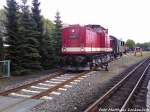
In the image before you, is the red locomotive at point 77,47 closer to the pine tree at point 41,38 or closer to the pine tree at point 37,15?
the pine tree at point 41,38

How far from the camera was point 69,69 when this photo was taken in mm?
23656

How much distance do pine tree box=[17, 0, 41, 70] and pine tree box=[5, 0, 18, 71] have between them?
0.39 m

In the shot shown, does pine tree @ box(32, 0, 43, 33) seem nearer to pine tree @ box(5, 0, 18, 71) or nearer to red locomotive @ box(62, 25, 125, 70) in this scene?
red locomotive @ box(62, 25, 125, 70)

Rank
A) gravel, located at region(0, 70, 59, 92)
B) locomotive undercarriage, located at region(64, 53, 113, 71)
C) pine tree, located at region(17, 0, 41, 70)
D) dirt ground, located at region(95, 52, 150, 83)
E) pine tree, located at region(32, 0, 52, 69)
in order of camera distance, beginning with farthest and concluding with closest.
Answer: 1. pine tree, located at region(32, 0, 52, 69)
2. locomotive undercarriage, located at region(64, 53, 113, 71)
3. pine tree, located at region(17, 0, 41, 70)
4. dirt ground, located at region(95, 52, 150, 83)
5. gravel, located at region(0, 70, 59, 92)

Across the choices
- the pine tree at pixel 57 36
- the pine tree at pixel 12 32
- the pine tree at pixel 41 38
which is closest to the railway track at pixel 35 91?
the pine tree at pixel 12 32

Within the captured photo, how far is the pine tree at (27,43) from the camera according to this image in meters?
22.2

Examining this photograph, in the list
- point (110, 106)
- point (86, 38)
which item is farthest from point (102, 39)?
point (110, 106)

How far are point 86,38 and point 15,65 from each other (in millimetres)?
5919

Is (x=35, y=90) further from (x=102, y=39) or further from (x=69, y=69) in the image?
(x=102, y=39)

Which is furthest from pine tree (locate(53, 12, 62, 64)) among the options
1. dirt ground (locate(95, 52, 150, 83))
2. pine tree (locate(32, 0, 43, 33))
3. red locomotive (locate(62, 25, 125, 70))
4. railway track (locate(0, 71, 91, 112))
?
railway track (locate(0, 71, 91, 112))

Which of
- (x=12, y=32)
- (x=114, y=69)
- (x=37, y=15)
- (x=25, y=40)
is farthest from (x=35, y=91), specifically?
(x=114, y=69)

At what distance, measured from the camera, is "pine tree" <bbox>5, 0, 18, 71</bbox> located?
70.9 feet

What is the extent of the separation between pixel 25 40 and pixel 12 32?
131 cm

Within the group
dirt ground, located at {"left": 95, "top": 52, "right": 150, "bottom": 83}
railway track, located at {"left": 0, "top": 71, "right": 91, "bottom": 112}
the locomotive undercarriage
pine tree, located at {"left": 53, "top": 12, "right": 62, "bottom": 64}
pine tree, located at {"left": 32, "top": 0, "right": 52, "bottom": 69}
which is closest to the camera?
railway track, located at {"left": 0, "top": 71, "right": 91, "bottom": 112}
